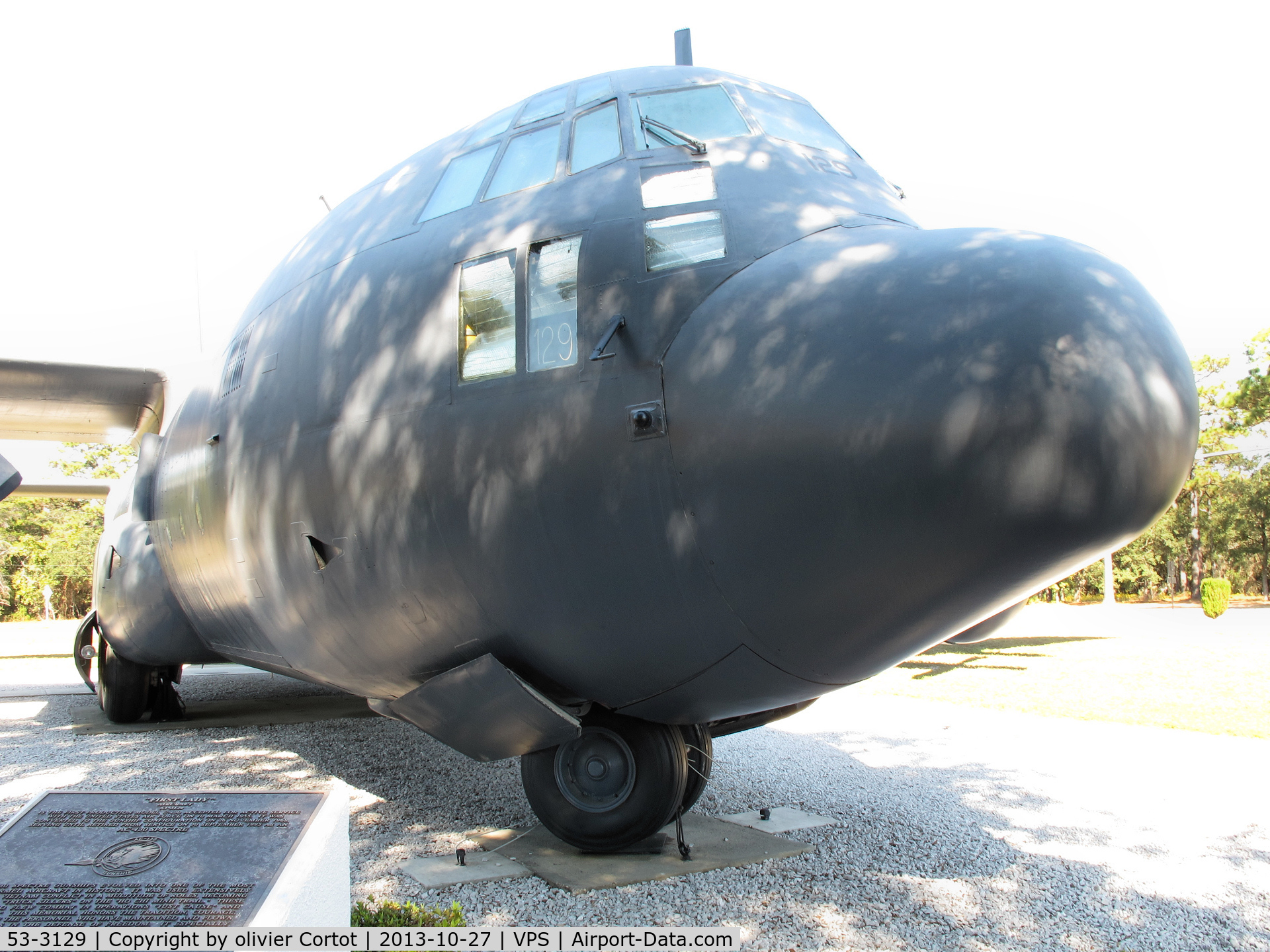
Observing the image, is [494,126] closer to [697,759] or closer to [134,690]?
[697,759]

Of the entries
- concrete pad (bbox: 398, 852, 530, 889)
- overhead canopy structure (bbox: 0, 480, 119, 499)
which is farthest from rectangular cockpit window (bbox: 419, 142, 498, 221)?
overhead canopy structure (bbox: 0, 480, 119, 499)

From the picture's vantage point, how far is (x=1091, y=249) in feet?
11.1

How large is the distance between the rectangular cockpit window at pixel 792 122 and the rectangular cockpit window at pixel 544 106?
0.98m

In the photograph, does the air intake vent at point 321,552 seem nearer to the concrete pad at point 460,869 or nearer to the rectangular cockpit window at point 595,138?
the concrete pad at point 460,869

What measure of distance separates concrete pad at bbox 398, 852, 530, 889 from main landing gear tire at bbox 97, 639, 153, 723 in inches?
257

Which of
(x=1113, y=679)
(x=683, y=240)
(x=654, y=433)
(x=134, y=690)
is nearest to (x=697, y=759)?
(x=654, y=433)

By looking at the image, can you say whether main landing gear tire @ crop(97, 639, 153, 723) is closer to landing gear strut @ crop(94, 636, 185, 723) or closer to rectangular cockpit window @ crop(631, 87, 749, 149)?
landing gear strut @ crop(94, 636, 185, 723)

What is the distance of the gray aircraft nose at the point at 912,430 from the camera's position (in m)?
2.91

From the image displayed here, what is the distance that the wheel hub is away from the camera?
4.39 metres

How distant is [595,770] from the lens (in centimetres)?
442

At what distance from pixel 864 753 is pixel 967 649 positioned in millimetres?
10938

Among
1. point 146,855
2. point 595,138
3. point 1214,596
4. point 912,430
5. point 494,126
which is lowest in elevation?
point 1214,596

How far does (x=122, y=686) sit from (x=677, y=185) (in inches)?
346

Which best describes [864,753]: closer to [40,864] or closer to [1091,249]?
[1091,249]
